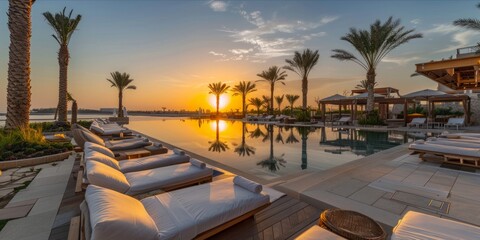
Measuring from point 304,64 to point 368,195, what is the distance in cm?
1969

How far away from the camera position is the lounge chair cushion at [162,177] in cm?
272

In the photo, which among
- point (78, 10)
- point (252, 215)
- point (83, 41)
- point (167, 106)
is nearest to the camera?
point (252, 215)

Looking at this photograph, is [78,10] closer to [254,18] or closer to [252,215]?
[254,18]

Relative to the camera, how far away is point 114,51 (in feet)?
45.9

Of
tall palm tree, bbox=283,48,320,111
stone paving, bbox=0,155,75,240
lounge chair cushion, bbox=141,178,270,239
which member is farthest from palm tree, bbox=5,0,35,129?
tall palm tree, bbox=283,48,320,111

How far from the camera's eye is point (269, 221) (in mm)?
2426

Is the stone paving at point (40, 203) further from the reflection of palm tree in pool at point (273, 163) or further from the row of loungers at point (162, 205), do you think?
the reflection of palm tree in pool at point (273, 163)

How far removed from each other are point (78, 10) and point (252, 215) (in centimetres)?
1574

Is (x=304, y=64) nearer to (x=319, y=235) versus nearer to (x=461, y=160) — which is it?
(x=461, y=160)

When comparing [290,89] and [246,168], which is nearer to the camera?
[246,168]

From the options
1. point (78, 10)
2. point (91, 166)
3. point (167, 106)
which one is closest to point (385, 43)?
point (91, 166)

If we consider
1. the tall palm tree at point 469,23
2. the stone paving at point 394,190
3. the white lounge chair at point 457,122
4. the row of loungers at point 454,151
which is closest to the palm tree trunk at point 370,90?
the white lounge chair at point 457,122

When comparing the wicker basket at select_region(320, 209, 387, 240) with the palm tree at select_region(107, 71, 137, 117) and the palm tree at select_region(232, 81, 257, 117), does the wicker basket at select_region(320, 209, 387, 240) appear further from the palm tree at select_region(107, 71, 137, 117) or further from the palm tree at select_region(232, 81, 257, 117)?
the palm tree at select_region(232, 81, 257, 117)

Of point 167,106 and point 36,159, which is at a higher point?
point 167,106
